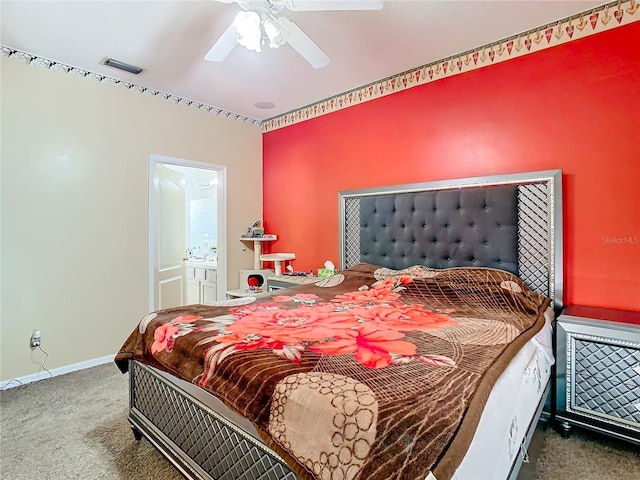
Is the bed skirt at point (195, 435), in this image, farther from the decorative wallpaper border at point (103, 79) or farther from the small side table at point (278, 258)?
the decorative wallpaper border at point (103, 79)

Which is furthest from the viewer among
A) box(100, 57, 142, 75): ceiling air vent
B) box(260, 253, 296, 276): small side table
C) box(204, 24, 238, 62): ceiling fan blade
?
box(260, 253, 296, 276): small side table

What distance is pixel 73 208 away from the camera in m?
3.03

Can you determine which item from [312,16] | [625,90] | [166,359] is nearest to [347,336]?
[166,359]

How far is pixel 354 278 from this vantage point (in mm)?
2918

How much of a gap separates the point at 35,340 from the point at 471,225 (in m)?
3.73

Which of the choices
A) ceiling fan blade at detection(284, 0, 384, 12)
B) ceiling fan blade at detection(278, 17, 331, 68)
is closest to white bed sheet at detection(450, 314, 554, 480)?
ceiling fan blade at detection(284, 0, 384, 12)

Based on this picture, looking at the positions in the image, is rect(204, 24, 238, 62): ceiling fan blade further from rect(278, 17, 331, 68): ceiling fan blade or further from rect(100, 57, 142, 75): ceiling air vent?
rect(100, 57, 142, 75): ceiling air vent

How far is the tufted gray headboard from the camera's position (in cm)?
234

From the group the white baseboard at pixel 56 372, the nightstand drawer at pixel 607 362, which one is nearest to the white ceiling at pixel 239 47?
the nightstand drawer at pixel 607 362

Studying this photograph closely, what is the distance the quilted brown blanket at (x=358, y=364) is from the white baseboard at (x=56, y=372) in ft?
5.00

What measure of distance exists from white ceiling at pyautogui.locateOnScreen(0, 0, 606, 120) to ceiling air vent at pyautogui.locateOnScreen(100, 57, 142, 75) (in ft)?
0.19

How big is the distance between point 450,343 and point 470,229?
4.87ft

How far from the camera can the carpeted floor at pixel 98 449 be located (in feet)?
5.60

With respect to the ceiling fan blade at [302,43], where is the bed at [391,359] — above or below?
below
